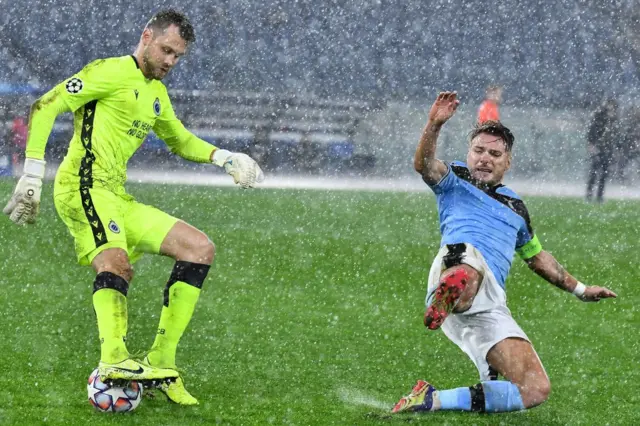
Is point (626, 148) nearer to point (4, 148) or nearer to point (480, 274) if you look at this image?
point (4, 148)

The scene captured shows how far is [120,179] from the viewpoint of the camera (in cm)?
541

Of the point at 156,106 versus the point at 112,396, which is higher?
the point at 156,106

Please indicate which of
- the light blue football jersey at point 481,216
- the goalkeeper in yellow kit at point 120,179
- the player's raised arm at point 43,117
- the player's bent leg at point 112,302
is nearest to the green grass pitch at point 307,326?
the player's bent leg at point 112,302

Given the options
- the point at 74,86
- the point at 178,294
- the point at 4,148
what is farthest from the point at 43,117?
the point at 4,148

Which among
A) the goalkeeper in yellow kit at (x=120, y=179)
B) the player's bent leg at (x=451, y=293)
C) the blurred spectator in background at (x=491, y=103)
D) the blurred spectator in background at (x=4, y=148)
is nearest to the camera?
the player's bent leg at (x=451, y=293)

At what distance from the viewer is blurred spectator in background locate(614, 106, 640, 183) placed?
2383 centimetres

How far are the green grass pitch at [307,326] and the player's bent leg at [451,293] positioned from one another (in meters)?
0.60

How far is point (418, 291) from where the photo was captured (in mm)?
9141

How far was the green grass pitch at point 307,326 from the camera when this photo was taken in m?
5.29

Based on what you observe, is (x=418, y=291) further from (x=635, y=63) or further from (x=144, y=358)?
(x=635, y=63)

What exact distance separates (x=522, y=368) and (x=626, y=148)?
20225 millimetres

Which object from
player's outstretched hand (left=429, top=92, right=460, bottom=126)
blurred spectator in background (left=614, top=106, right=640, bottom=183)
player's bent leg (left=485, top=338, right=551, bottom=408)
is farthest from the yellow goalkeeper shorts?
blurred spectator in background (left=614, top=106, right=640, bottom=183)

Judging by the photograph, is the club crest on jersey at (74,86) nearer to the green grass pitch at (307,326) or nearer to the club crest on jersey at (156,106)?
the club crest on jersey at (156,106)

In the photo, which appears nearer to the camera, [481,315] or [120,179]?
[481,315]
